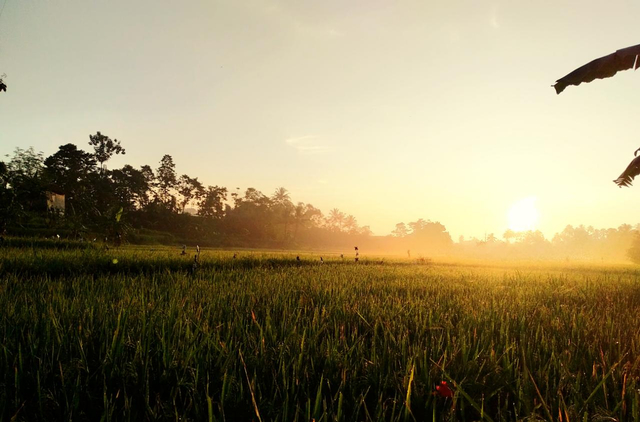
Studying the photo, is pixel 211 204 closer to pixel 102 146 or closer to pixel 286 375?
pixel 102 146

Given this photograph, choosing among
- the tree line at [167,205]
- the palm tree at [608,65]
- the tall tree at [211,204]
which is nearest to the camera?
the palm tree at [608,65]

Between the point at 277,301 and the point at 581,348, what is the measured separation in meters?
2.21

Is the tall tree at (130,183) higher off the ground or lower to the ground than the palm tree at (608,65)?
higher

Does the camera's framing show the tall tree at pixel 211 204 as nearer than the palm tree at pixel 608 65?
No

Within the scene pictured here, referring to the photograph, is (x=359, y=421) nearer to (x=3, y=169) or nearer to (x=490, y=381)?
(x=490, y=381)

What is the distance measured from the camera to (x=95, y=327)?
180cm

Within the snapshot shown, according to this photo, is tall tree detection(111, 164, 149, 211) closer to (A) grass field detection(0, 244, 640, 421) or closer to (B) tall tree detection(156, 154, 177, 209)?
(B) tall tree detection(156, 154, 177, 209)

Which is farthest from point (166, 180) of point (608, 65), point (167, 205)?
point (608, 65)

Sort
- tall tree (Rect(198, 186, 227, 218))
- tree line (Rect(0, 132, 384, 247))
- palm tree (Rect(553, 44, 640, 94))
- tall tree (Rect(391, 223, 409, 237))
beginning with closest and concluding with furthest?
palm tree (Rect(553, 44, 640, 94))
tree line (Rect(0, 132, 384, 247))
tall tree (Rect(198, 186, 227, 218))
tall tree (Rect(391, 223, 409, 237))

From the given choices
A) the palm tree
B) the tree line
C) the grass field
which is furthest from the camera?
the tree line

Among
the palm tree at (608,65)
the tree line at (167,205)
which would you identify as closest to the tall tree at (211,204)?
the tree line at (167,205)

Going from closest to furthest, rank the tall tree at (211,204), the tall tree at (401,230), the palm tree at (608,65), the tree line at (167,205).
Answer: the palm tree at (608,65) → the tree line at (167,205) → the tall tree at (211,204) → the tall tree at (401,230)

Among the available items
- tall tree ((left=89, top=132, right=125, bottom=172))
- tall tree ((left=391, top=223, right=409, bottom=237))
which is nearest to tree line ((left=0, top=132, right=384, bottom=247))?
tall tree ((left=89, top=132, right=125, bottom=172))

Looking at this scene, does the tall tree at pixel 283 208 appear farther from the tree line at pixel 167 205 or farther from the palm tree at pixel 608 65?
the palm tree at pixel 608 65
